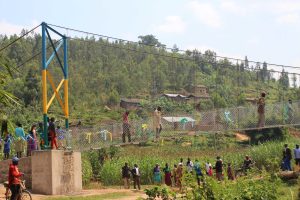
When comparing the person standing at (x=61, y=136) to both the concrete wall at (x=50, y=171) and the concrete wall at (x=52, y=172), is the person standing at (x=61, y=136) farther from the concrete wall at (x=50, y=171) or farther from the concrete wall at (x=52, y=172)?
the concrete wall at (x=52, y=172)

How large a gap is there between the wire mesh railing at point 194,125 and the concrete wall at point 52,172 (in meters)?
1.67

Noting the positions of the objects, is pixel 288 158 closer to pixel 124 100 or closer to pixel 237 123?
pixel 237 123

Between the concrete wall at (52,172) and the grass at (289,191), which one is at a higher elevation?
the concrete wall at (52,172)

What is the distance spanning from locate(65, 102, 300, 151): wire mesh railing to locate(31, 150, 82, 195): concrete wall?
5.47ft

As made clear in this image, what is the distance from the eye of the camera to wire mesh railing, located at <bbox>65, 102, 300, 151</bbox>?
60.1 feet

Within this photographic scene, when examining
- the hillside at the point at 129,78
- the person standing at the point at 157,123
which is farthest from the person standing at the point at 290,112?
the hillside at the point at 129,78

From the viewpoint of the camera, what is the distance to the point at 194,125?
19.5 m

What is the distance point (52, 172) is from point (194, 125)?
6101mm

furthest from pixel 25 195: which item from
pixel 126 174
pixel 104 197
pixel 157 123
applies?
pixel 126 174

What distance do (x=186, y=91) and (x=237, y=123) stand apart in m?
81.4

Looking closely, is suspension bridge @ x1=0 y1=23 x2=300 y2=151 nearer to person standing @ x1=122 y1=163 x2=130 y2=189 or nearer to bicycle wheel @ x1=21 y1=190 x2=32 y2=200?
person standing @ x1=122 y1=163 x2=130 y2=189

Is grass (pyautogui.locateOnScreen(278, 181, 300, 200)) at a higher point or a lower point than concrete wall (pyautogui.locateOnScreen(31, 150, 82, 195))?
lower

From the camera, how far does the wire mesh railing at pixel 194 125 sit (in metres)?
18.3

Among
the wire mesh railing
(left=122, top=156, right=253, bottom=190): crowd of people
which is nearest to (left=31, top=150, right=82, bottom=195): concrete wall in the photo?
the wire mesh railing
